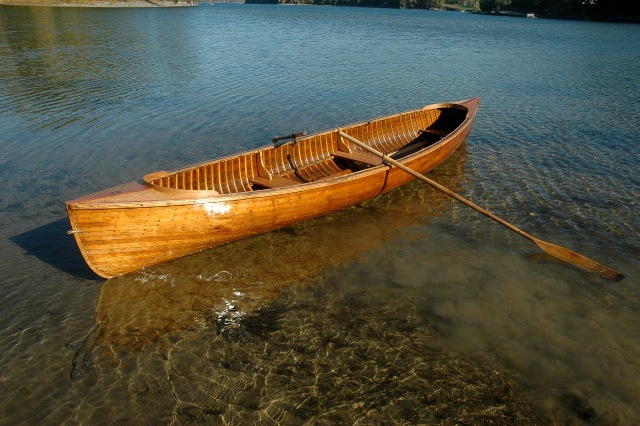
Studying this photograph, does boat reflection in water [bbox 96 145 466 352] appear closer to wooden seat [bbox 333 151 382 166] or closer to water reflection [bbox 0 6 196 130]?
wooden seat [bbox 333 151 382 166]

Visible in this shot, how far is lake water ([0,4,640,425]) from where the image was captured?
659 cm

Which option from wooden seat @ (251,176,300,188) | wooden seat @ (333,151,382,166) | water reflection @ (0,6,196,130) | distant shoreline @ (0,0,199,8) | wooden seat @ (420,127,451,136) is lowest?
wooden seat @ (251,176,300,188)

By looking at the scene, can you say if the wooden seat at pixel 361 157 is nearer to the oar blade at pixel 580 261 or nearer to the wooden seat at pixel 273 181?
the wooden seat at pixel 273 181

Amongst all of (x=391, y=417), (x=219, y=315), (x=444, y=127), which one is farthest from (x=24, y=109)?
(x=391, y=417)

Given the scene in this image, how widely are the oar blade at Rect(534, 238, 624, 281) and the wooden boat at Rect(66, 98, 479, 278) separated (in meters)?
4.34

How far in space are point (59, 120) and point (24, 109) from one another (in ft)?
8.22

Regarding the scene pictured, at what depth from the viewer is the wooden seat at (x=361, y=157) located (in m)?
12.6

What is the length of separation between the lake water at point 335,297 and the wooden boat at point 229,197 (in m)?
0.58

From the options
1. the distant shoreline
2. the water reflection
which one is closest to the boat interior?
the water reflection

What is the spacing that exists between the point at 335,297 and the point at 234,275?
2.27 m

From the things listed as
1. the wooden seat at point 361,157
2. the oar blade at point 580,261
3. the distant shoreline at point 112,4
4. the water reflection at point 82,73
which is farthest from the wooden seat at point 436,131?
the distant shoreline at point 112,4

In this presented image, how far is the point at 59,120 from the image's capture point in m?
18.2

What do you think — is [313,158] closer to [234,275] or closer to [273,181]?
[273,181]

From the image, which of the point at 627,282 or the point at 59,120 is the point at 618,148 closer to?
the point at 627,282
